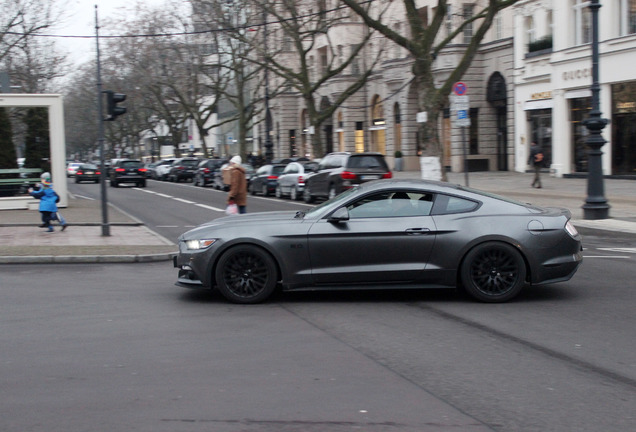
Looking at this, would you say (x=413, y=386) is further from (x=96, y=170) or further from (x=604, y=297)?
(x=96, y=170)

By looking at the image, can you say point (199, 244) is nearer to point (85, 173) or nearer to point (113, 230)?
point (113, 230)

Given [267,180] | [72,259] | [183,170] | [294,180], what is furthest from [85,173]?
[72,259]

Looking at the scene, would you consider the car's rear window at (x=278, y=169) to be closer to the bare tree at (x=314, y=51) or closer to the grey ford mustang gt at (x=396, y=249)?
the bare tree at (x=314, y=51)

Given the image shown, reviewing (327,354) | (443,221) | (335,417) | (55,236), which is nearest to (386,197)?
(443,221)

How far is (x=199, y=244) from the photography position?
888 cm

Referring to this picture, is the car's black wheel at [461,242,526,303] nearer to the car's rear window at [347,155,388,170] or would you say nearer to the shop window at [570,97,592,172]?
the car's rear window at [347,155,388,170]

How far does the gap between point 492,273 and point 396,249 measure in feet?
3.69

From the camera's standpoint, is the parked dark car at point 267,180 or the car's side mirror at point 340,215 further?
the parked dark car at point 267,180

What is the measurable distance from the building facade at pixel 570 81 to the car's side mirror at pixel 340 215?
2369 cm

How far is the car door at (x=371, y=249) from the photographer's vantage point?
28.5 ft

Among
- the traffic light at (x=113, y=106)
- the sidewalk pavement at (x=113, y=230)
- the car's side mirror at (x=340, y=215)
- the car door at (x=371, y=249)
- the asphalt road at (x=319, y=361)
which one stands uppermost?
the traffic light at (x=113, y=106)

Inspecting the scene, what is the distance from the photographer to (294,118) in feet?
218

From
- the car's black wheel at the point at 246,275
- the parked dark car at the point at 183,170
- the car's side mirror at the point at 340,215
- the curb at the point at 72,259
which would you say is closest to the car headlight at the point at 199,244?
the car's black wheel at the point at 246,275

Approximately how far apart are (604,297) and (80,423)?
6380 millimetres
